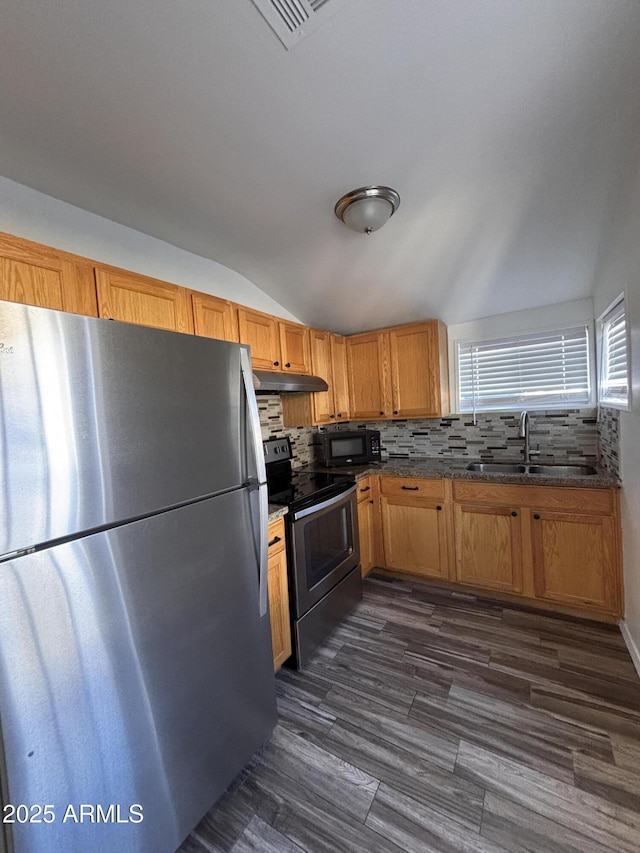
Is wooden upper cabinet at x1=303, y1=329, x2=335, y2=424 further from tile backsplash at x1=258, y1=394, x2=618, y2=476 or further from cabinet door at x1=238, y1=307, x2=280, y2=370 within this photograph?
cabinet door at x1=238, y1=307, x2=280, y2=370

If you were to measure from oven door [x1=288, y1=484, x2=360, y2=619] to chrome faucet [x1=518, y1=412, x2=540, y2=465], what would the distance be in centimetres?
140

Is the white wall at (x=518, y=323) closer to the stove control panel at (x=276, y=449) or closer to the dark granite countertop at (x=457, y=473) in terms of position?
the dark granite countertop at (x=457, y=473)

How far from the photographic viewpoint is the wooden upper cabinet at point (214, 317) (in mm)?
1865

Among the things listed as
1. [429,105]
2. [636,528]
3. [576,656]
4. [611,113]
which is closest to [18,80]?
[429,105]

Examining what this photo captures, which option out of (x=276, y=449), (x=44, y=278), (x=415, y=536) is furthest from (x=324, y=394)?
(x=44, y=278)

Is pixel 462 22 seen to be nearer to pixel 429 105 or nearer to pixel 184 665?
pixel 429 105

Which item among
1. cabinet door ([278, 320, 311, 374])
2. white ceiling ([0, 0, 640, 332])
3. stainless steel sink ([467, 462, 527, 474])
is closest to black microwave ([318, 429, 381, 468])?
cabinet door ([278, 320, 311, 374])

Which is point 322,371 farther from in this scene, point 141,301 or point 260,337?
point 141,301

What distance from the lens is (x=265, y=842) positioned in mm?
1134

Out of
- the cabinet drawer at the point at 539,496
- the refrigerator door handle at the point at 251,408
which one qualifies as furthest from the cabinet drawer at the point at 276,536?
the cabinet drawer at the point at 539,496

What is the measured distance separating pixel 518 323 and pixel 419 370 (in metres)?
0.86

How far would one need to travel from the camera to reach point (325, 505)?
2096mm

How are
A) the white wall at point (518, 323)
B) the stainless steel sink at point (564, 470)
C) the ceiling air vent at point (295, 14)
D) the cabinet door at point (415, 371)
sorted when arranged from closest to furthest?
the ceiling air vent at point (295, 14), the stainless steel sink at point (564, 470), the white wall at point (518, 323), the cabinet door at point (415, 371)

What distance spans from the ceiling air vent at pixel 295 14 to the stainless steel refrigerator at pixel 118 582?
0.92 m
